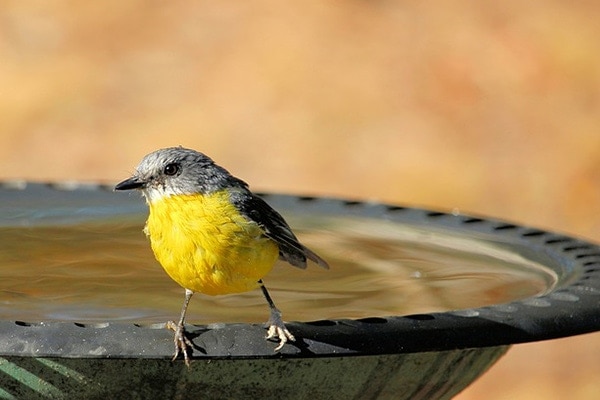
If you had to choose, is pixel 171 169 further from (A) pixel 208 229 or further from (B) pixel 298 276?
(B) pixel 298 276

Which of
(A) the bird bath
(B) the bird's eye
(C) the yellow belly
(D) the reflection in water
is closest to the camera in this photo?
(A) the bird bath

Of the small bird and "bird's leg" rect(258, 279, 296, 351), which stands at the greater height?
the small bird

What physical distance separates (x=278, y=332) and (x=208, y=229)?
0.35 m

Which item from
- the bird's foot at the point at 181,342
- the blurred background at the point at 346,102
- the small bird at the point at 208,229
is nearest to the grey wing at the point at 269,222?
the small bird at the point at 208,229

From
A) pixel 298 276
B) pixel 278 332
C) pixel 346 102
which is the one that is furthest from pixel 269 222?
pixel 346 102

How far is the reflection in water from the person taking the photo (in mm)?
4172

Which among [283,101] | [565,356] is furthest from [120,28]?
[565,356]

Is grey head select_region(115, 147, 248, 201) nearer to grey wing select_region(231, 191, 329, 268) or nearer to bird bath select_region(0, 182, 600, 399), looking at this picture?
grey wing select_region(231, 191, 329, 268)

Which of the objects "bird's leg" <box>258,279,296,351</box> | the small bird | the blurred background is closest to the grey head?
the small bird

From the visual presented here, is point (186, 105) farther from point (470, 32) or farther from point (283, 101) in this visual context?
point (470, 32)

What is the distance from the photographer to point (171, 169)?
3.66 m

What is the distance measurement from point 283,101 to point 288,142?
1.15ft

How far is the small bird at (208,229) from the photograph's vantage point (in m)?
3.43

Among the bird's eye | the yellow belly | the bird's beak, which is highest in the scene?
the bird's eye
